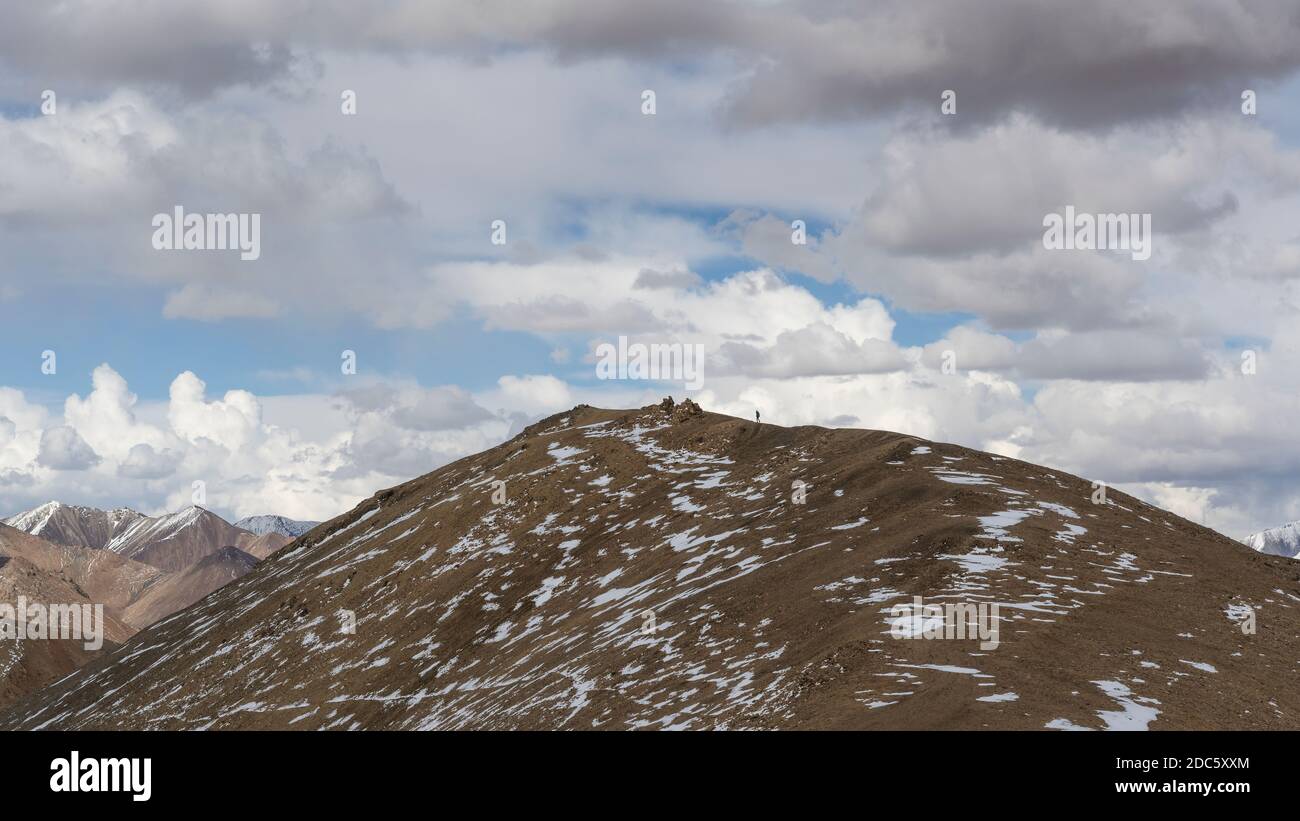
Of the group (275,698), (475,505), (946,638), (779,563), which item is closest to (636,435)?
(475,505)

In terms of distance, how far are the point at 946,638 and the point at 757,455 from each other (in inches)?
2237

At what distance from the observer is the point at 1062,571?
5872cm

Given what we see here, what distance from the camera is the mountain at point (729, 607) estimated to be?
4484 centimetres

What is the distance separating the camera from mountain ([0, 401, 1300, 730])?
4484 cm

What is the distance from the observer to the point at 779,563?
68.6 m

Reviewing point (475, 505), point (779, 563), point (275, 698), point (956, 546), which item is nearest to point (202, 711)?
point (275, 698)

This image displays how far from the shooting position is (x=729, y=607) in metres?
63.3

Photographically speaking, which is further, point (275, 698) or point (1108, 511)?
point (275, 698)

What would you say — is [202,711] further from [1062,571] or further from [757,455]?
[1062,571]

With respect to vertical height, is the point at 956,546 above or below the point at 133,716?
above
